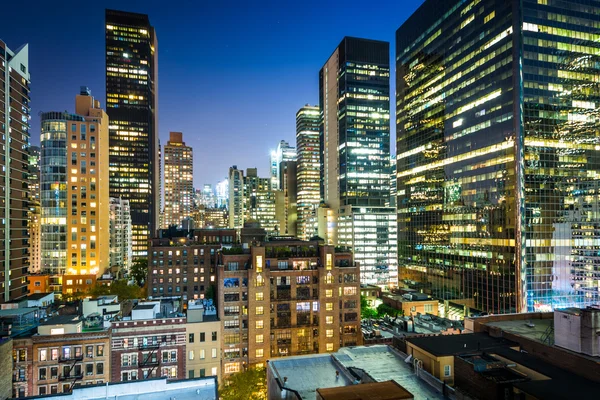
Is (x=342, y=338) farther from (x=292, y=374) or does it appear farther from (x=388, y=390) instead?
(x=388, y=390)

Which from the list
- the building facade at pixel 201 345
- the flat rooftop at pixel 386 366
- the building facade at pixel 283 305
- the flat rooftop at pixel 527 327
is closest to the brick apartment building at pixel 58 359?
the building facade at pixel 201 345

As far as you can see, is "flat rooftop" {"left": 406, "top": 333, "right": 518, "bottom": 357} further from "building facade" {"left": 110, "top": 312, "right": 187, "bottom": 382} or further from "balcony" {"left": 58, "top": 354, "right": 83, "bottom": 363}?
"balcony" {"left": 58, "top": 354, "right": 83, "bottom": 363}

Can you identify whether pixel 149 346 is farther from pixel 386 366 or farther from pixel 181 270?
pixel 181 270

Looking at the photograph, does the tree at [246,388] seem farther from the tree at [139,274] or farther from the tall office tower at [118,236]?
the tall office tower at [118,236]

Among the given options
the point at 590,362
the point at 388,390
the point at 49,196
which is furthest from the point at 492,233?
the point at 49,196

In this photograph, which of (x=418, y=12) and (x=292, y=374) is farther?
(x=418, y=12)
